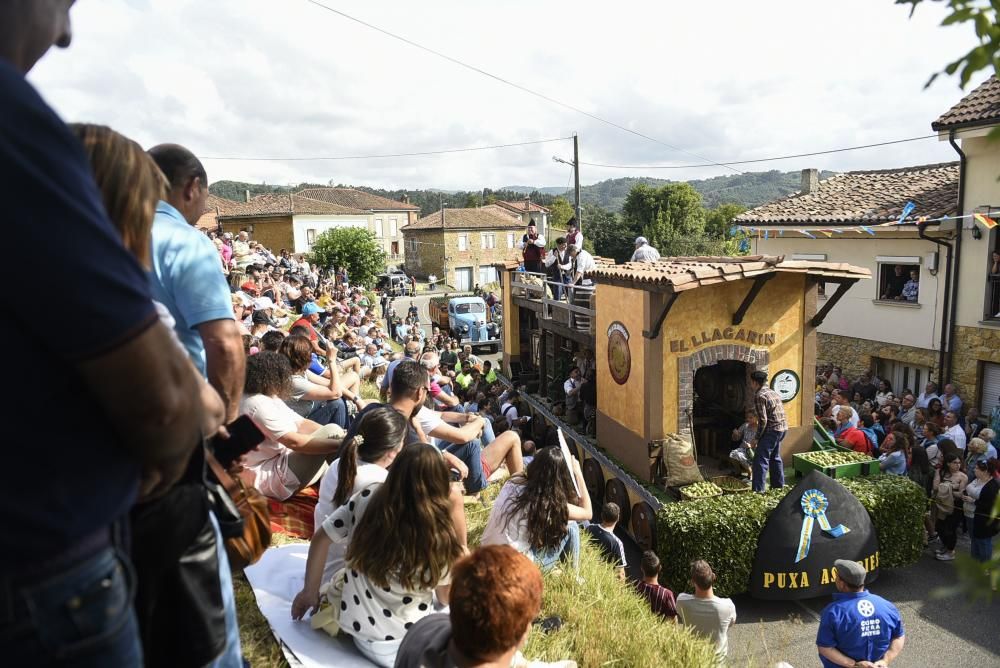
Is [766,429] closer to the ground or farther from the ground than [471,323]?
farther from the ground

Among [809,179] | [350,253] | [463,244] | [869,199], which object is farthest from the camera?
[463,244]

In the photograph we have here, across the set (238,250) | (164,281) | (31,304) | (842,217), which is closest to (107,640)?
(31,304)

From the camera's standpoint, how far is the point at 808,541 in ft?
27.0

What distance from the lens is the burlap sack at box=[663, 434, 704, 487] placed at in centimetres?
952

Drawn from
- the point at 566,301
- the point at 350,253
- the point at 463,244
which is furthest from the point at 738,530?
the point at 463,244

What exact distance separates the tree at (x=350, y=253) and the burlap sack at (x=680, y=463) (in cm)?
3358

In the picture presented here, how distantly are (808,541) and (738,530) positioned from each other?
788 millimetres

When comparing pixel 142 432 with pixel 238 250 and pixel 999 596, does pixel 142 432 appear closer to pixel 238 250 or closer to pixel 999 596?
pixel 999 596

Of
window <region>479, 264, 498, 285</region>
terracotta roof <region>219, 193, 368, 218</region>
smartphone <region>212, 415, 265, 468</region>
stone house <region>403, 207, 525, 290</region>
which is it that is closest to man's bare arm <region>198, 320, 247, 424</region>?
A: smartphone <region>212, 415, 265, 468</region>

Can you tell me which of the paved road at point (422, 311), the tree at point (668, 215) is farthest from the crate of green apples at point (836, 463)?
the tree at point (668, 215)

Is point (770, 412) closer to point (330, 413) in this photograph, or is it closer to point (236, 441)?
point (330, 413)

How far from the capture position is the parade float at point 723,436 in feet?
27.4

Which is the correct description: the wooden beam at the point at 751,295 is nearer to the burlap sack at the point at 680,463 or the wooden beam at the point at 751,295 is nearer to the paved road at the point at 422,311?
the burlap sack at the point at 680,463

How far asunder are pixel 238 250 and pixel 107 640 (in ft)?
64.2
